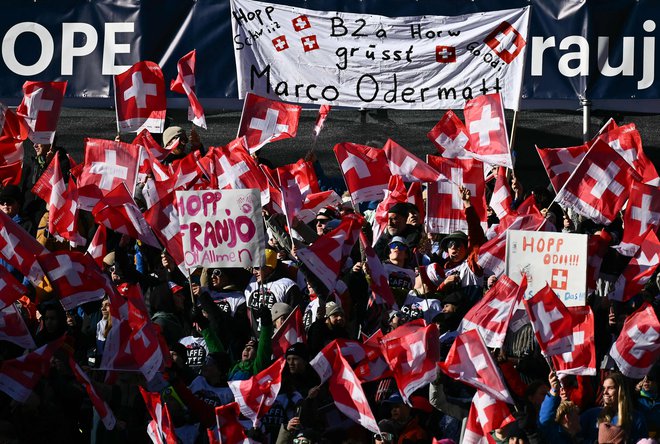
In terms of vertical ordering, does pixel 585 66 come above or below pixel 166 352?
above

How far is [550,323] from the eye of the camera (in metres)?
12.0

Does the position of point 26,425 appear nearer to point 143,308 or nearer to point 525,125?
point 143,308

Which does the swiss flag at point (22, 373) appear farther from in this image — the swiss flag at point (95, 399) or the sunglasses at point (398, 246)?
the sunglasses at point (398, 246)

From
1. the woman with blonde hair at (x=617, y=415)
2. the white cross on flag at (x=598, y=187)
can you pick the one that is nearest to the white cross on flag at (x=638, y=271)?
the white cross on flag at (x=598, y=187)

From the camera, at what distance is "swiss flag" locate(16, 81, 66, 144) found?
50.5ft

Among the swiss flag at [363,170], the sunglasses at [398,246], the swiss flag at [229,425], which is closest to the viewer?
the swiss flag at [229,425]

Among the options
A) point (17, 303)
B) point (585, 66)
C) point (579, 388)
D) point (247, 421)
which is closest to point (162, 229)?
point (17, 303)

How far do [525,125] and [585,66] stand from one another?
4.89 feet

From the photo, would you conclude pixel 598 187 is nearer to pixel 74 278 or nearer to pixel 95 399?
pixel 74 278

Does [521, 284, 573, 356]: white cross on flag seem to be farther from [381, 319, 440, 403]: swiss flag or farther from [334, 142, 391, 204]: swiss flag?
[334, 142, 391, 204]: swiss flag

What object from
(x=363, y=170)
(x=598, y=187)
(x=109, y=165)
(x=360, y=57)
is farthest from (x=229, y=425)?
(x=360, y=57)

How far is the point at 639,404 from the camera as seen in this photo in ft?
39.8

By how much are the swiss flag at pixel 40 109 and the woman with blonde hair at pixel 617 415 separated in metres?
5.83

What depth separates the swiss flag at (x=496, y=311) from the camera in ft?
40.2
